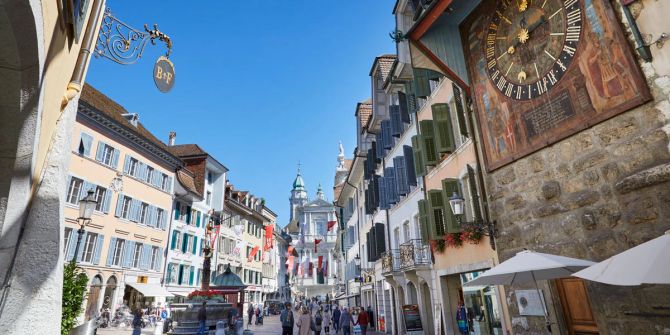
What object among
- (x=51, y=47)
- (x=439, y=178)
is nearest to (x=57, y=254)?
(x=51, y=47)

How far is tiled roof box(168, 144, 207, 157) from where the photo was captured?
36.8 meters

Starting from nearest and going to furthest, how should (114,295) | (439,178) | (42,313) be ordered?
(42,313), (439,178), (114,295)

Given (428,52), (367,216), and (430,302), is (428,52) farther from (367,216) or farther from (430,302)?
(367,216)

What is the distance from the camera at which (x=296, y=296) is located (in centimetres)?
8225

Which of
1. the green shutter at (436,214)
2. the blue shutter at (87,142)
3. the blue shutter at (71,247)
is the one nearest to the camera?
the green shutter at (436,214)

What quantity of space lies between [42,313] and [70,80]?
117 inches

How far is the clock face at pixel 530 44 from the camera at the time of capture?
242 inches

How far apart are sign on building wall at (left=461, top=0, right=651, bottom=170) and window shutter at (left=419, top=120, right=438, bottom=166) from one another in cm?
499

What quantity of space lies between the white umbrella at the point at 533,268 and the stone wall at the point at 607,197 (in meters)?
0.38

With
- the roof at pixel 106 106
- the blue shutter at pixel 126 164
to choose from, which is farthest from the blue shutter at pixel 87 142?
the blue shutter at pixel 126 164

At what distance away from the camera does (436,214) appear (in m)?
12.4

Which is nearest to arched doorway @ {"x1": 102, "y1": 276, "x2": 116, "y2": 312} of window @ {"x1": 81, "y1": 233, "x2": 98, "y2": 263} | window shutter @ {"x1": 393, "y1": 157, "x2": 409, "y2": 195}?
window @ {"x1": 81, "y1": 233, "x2": 98, "y2": 263}

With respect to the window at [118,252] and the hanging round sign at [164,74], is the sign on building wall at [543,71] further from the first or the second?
the window at [118,252]

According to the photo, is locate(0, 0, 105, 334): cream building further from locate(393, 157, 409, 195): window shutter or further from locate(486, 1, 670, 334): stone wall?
locate(393, 157, 409, 195): window shutter
